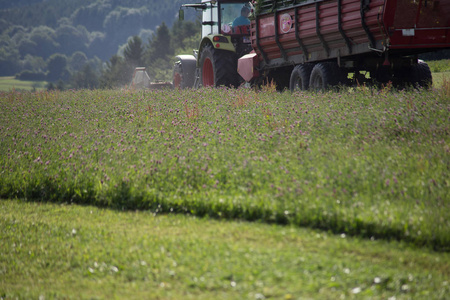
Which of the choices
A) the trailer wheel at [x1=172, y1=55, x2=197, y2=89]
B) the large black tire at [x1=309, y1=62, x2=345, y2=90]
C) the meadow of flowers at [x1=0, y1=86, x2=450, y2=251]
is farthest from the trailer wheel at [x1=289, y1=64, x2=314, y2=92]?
the trailer wheel at [x1=172, y1=55, x2=197, y2=89]

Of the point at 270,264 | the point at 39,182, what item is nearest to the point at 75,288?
the point at 270,264

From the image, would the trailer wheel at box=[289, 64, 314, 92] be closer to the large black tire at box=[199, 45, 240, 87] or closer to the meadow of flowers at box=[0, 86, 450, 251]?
the large black tire at box=[199, 45, 240, 87]

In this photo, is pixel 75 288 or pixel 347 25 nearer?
pixel 75 288

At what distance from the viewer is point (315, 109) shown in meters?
9.34

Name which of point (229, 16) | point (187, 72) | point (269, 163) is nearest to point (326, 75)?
point (229, 16)

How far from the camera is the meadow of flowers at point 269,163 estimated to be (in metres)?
5.25

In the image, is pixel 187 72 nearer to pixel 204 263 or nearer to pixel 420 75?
pixel 420 75

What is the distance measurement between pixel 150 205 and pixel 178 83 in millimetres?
18009

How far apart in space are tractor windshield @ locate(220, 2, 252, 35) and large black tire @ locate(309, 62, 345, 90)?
187 inches

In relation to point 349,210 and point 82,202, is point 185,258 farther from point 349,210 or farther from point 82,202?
point 82,202

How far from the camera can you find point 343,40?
1190 cm

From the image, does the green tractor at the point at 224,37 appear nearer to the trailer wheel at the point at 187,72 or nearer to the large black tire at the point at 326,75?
the trailer wheel at the point at 187,72

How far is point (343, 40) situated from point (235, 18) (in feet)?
20.9

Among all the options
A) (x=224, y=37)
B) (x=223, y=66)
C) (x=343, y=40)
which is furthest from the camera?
(x=224, y=37)
